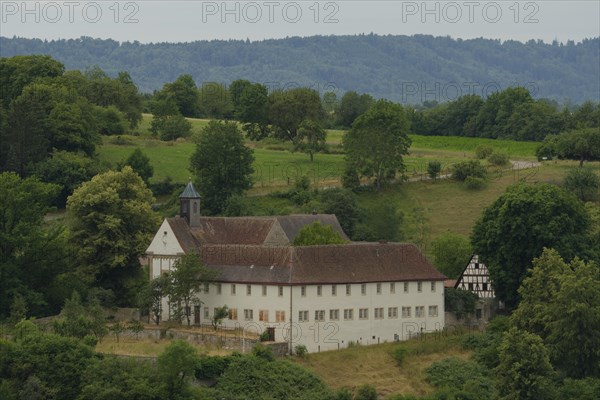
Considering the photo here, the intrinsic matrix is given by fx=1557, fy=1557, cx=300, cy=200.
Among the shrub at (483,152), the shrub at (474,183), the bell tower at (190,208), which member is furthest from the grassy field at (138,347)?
the shrub at (483,152)

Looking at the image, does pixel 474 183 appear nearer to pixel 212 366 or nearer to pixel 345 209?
pixel 345 209

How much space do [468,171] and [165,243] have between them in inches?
1617

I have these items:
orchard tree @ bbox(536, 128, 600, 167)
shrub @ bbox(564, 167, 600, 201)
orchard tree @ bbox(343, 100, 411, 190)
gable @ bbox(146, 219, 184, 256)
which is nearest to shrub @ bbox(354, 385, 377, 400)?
gable @ bbox(146, 219, 184, 256)

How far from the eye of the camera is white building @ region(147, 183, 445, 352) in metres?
82.9

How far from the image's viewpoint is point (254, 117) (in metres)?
142

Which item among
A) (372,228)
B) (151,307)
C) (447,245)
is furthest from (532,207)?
(151,307)

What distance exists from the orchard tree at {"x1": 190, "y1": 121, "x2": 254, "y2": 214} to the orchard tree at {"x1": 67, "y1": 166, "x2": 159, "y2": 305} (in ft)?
53.9

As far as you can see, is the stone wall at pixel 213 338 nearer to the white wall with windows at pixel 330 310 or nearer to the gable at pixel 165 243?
the white wall with windows at pixel 330 310

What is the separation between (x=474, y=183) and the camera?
121m

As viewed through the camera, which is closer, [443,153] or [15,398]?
[15,398]

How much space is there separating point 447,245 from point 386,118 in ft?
73.9

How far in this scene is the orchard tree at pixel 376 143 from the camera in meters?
119

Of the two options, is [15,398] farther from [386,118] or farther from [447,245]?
[386,118]

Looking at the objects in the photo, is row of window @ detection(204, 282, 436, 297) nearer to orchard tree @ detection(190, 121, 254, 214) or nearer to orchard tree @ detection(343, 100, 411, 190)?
orchard tree @ detection(190, 121, 254, 214)
